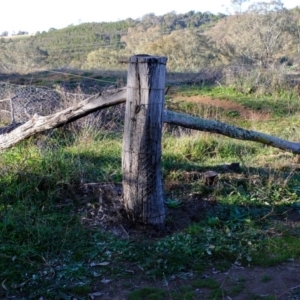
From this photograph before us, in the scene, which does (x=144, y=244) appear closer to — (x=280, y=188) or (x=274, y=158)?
(x=280, y=188)

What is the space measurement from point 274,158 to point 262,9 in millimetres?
23475

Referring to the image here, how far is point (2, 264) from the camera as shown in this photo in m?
3.57

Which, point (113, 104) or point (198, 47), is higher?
point (198, 47)

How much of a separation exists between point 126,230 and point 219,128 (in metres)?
1.24

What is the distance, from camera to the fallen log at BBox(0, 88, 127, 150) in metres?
4.14

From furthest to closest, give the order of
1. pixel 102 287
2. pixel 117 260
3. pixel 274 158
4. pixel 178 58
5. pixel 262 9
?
pixel 178 58, pixel 262 9, pixel 274 158, pixel 117 260, pixel 102 287

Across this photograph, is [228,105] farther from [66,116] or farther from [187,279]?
[187,279]

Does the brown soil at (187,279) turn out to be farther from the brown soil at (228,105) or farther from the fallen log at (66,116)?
the brown soil at (228,105)

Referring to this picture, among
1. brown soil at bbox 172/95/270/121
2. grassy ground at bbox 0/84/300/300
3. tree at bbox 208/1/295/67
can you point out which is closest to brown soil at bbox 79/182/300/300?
grassy ground at bbox 0/84/300/300

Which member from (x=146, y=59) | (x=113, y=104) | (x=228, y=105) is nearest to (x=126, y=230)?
(x=113, y=104)

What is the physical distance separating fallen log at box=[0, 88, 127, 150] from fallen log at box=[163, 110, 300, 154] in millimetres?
468

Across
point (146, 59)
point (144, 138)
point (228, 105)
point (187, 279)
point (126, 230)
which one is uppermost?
point (146, 59)

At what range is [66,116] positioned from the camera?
4434 millimetres

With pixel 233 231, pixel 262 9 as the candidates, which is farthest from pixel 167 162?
pixel 262 9
